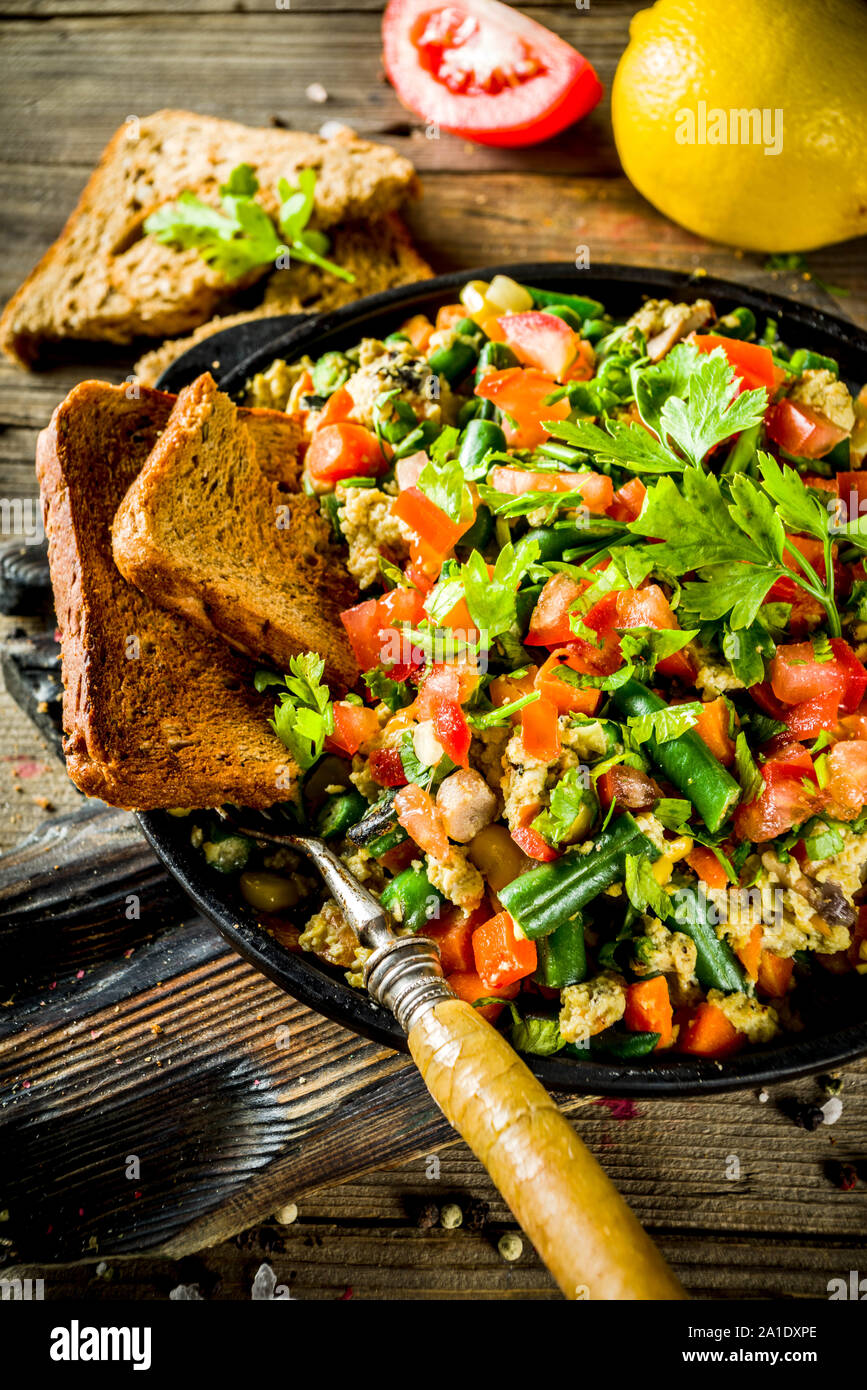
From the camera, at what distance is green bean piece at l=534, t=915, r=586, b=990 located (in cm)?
263

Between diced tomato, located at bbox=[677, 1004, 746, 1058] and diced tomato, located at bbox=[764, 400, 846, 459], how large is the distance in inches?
65.9

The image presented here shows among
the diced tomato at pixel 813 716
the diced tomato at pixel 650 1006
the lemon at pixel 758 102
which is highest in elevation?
the lemon at pixel 758 102

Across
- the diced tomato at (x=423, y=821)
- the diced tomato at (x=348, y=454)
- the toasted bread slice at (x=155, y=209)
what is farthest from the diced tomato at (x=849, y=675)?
the toasted bread slice at (x=155, y=209)

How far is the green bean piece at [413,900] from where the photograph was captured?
105 inches

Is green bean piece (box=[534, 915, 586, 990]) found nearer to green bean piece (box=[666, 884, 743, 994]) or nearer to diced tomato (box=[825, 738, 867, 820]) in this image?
green bean piece (box=[666, 884, 743, 994])

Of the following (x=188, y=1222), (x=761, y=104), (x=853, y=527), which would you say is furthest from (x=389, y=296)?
(x=188, y=1222)

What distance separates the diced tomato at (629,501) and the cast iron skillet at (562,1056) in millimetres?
1111

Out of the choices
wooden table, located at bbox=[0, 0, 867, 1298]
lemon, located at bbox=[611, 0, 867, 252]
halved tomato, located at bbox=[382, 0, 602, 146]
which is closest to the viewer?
wooden table, located at bbox=[0, 0, 867, 1298]

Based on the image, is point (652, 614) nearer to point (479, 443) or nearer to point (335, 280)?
point (479, 443)

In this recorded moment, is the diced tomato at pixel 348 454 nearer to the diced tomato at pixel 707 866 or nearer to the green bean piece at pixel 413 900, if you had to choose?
the green bean piece at pixel 413 900

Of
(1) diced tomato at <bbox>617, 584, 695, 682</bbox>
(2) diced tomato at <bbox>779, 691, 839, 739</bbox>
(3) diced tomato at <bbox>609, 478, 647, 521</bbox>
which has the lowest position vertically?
(2) diced tomato at <bbox>779, 691, 839, 739</bbox>

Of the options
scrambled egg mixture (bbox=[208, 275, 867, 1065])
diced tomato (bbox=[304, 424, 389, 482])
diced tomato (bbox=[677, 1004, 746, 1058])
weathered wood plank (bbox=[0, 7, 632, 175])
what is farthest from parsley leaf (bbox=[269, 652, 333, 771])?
weathered wood plank (bbox=[0, 7, 632, 175])

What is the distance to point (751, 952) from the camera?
2.70m
